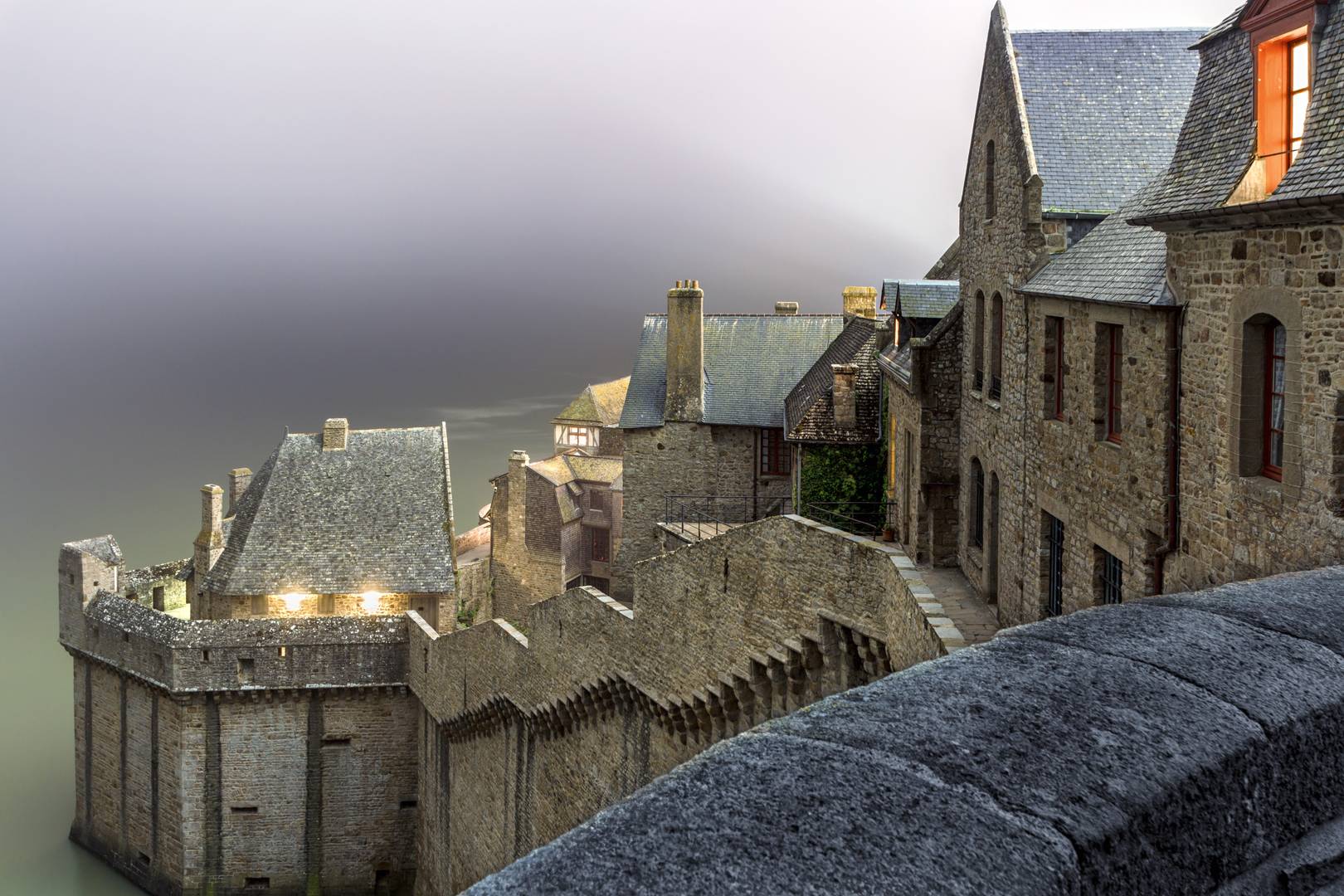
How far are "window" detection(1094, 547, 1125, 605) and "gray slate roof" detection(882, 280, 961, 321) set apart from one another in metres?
9.63

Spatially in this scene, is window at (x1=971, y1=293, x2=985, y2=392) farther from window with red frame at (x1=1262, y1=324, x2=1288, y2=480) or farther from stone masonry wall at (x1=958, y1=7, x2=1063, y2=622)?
window with red frame at (x1=1262, y1=324, x2=1288, y2=480)

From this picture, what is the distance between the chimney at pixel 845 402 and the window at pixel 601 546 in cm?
2116

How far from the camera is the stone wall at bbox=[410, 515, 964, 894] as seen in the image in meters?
12.7

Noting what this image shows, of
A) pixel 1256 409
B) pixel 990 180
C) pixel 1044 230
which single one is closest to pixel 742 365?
pixel 990 180

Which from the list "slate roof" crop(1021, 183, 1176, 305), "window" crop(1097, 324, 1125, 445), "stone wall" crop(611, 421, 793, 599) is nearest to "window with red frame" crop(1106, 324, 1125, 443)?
"window" crop(1097, 324, 1125, 445)

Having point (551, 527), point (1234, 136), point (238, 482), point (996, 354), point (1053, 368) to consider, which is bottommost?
point (551, 527)

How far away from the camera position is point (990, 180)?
57.8 feet

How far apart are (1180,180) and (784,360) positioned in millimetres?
26072

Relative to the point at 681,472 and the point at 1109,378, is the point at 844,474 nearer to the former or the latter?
the point at 681,472

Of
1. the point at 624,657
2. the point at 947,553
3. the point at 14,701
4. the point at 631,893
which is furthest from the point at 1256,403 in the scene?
the point at 14,701

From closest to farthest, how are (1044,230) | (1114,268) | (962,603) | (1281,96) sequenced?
Answer: (1281,96), (1114,268), (1044,230), (962,603)

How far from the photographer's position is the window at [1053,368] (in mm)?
14141

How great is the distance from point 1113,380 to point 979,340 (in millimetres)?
6279

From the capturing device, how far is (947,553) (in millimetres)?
20219
